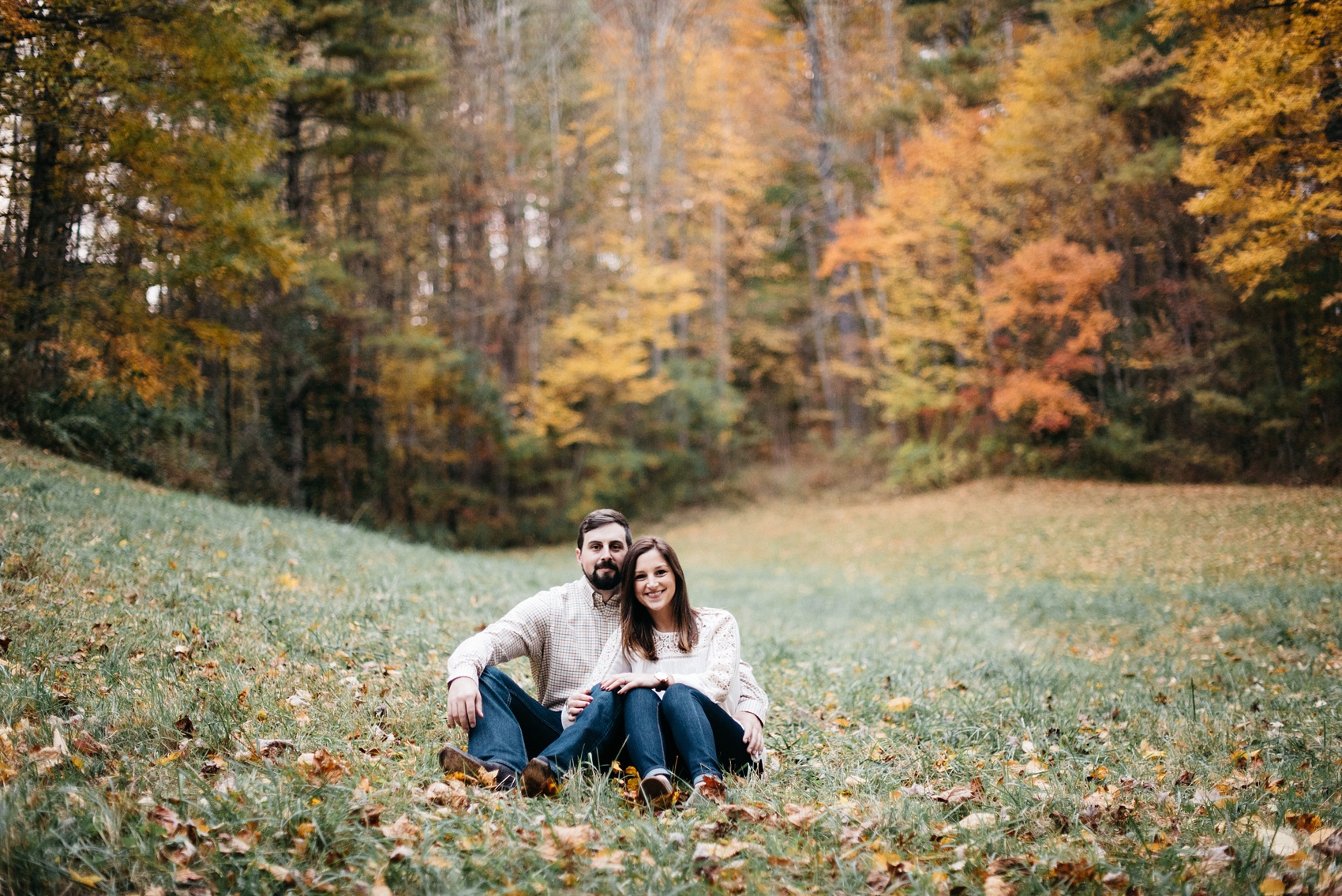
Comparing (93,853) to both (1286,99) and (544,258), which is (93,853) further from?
(544,258)

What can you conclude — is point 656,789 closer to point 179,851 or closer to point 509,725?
point 509,725

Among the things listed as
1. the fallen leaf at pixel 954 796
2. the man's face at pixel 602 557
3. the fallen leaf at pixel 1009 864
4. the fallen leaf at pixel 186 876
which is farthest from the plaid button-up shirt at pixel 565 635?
the fallen leaf at pixel 186 876

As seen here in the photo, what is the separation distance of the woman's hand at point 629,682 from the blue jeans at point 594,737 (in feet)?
0.16

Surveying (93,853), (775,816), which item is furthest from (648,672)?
(93,853)

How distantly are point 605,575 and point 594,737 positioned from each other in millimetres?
698

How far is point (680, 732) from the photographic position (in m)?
3.00

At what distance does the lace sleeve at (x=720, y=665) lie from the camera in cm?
318

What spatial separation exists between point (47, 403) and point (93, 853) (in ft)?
34.8

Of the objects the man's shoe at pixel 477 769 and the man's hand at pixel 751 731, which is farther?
the man's hand at pixel 751 731

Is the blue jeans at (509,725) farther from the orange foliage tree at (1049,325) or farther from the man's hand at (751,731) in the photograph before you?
the orange foliage tree at (1049,325)

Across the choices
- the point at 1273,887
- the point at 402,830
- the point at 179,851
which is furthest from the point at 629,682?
the point at 1273,887

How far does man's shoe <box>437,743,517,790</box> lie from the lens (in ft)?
9.23

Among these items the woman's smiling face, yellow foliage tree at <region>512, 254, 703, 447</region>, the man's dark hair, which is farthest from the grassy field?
yellow foliage tree at <region>512, 254, 703, 447</region>

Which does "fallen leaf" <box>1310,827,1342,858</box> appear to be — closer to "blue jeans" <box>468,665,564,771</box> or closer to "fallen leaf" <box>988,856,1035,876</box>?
"fallen leaf" <box>988,856,1035,876</box>
